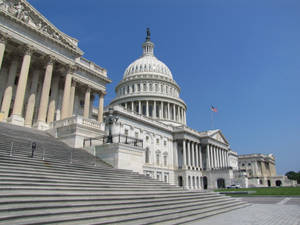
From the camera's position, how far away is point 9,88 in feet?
86.9

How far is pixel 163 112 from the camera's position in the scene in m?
83.6

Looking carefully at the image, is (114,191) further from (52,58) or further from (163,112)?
(163,112)

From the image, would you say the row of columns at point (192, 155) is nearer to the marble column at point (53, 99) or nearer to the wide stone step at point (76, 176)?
the marble column at point (53, 99)

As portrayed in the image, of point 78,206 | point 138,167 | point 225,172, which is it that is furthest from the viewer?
point 225,172

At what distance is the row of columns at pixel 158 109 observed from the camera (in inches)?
3204

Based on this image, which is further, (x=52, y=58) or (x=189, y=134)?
(x=189, y=134)

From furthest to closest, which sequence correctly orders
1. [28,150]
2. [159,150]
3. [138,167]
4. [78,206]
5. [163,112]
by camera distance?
[163,112], [159,150], [138,167], [28,150], [78,206]

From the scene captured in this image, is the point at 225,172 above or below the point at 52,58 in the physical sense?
below

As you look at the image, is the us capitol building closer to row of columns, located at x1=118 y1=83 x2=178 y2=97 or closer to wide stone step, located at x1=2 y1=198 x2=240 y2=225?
row of columns, located at x1=118 y1=83 x2=178 y2=97

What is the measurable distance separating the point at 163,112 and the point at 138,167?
208 ft

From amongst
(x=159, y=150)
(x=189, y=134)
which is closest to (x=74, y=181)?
(x=159, y=150)

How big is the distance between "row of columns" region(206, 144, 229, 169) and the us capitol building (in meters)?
0.32

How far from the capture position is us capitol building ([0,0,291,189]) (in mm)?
24144

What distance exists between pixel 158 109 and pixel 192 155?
21471 millimetres
